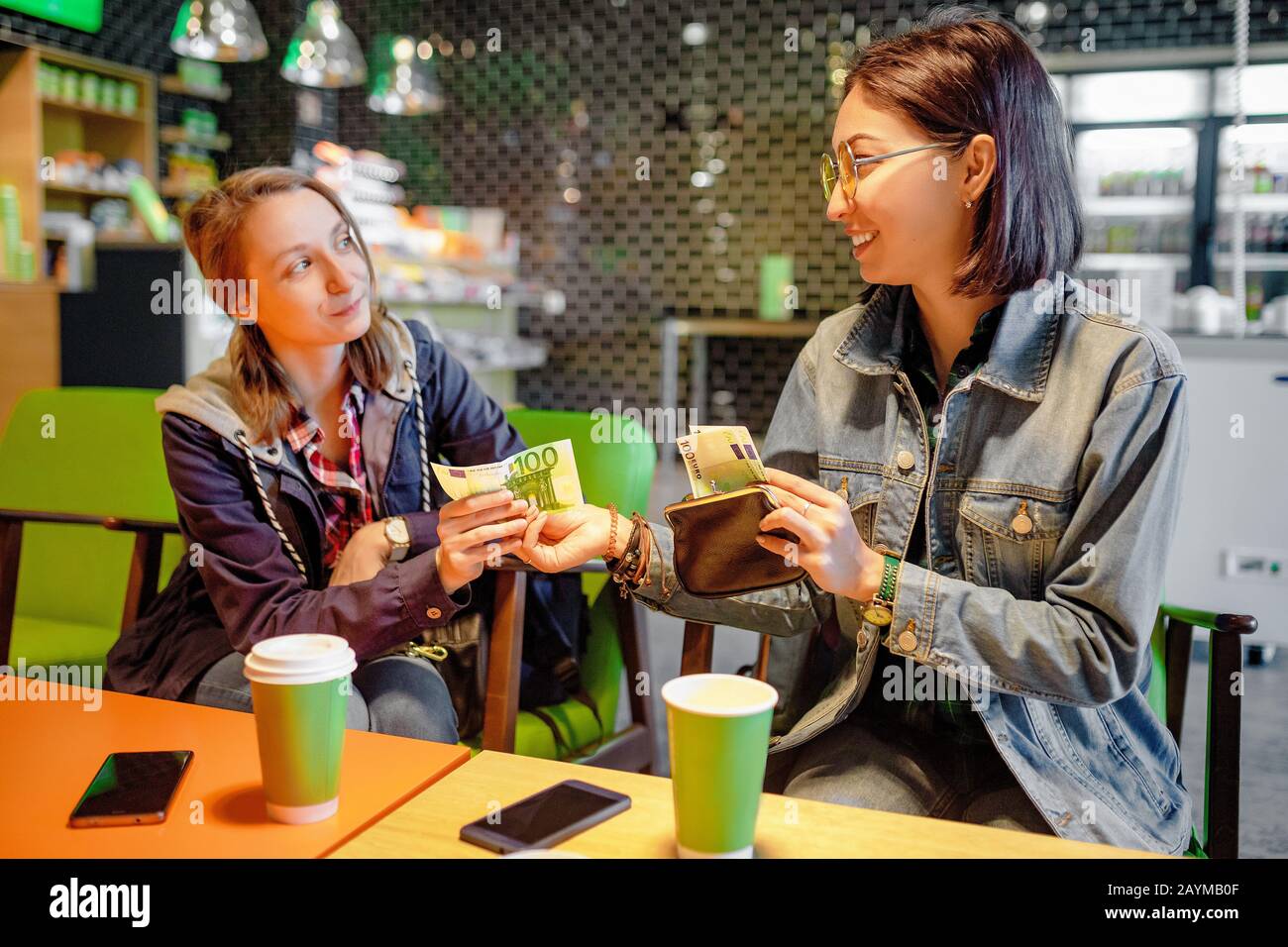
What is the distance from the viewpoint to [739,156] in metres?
7.88

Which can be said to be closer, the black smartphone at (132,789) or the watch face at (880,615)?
the black smartphone at (132,789)

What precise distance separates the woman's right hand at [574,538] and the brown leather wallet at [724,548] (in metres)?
0.16

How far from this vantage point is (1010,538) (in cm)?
138

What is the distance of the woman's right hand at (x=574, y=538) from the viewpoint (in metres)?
1.54

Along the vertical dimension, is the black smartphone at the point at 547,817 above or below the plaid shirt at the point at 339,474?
below

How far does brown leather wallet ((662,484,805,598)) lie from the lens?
4.18 ft

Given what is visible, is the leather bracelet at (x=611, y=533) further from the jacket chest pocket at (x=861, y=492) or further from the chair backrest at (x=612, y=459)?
the chair backrest at (x=612, y=459)

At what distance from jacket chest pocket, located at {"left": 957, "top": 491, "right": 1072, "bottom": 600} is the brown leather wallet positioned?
0.24m

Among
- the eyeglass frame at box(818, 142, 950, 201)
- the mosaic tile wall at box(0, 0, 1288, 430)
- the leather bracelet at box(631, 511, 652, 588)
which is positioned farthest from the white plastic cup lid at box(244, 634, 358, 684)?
the mosaic tile wall at box(0, 0, 1288, 430)

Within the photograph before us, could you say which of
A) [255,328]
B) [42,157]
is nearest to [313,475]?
[255,328]


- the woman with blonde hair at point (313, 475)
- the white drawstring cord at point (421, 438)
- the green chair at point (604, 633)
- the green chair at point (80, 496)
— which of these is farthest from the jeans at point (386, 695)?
the green chair at point (80, 496)

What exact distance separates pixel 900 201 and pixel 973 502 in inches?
15.9

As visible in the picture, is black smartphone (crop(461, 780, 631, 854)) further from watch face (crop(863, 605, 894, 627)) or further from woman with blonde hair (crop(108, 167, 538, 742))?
woman with blonde hair (crop(108, 167, 538, 742))
